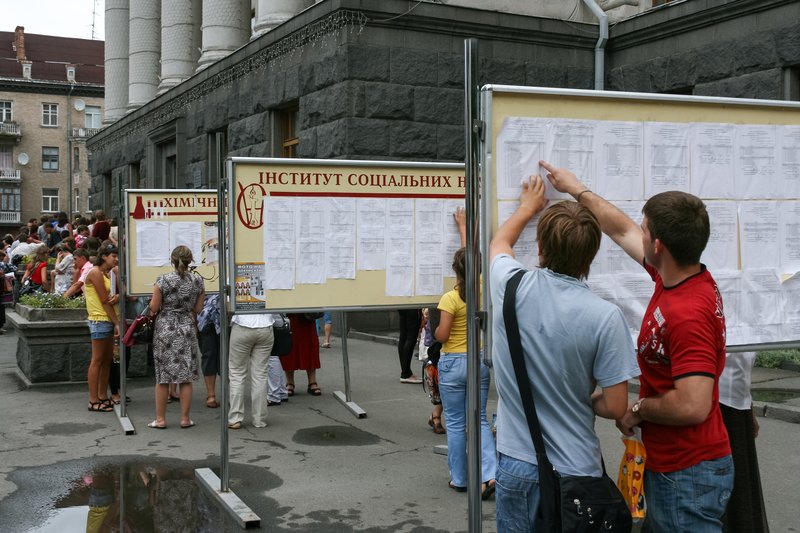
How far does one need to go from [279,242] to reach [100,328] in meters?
3.81

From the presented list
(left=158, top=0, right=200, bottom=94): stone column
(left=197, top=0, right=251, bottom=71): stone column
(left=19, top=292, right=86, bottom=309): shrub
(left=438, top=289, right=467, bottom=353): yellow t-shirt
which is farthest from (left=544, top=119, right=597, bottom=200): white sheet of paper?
(left=158, top=0, right=200, bottom=94): stone column

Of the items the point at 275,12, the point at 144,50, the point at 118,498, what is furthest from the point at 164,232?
the point at 144,50

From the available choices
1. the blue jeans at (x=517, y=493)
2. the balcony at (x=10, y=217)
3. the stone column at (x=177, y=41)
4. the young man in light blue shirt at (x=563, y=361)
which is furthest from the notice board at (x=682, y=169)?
the balcony at (x=10, y=217)

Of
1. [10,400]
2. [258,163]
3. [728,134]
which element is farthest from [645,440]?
[10,400]

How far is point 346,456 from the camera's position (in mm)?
7609

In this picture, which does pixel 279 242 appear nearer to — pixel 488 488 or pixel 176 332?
pixel 488 488

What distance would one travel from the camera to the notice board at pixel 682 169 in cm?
364

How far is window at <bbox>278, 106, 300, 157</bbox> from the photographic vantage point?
1733 centimetres

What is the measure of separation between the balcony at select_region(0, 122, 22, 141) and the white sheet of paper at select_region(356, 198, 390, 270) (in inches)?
2959

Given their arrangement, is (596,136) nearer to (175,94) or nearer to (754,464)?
(754,464)

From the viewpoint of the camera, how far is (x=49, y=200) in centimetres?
7881

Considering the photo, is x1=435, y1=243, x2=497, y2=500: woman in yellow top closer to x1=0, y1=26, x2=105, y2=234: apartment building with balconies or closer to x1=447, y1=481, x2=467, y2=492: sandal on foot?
x1=447, y1=481, x2=467, y2=492: sandal on foot

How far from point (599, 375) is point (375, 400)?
7.38 meters

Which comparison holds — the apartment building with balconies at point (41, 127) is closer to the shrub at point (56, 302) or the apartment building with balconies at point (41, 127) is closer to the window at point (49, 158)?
the window at point (49, 158)
